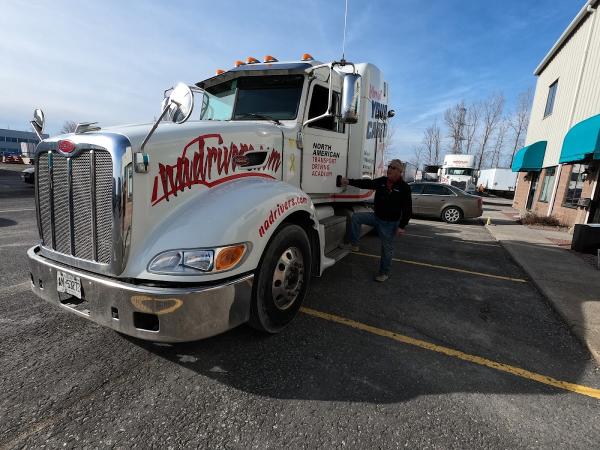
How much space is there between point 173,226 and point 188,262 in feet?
1.12

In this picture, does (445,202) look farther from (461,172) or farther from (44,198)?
(461,172)

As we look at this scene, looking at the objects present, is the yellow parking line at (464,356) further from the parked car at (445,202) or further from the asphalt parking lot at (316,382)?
the parked car at (445,202)

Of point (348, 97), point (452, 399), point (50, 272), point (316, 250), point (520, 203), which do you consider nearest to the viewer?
point (452, 399)

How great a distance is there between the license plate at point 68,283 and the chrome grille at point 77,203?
0.17 m

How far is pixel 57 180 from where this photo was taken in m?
2.65

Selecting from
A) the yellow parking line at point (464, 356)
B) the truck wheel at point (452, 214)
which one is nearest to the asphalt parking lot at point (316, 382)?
the yellow parking line at point (464, 356)

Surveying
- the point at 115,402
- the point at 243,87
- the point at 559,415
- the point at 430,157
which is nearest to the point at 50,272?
the point at 115,402

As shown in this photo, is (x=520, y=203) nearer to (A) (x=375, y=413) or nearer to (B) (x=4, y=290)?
(A) (x=375, y=413)

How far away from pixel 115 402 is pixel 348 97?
3518 mm

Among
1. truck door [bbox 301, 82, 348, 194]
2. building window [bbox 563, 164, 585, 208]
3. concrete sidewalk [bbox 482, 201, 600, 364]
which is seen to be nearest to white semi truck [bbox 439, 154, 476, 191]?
building window [bbox 563, 164, 585, 208]

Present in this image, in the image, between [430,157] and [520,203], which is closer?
[520,203]

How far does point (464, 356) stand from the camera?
9.99 feet

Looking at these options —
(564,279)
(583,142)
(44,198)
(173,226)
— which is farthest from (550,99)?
(44,198)

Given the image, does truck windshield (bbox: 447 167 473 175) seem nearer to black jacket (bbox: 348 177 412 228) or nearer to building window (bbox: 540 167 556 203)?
building window (bbox: 540 167 556 203)
